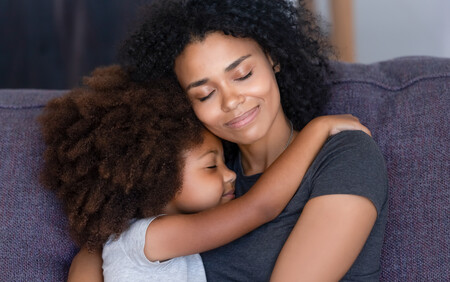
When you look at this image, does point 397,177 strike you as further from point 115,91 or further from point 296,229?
point 115,91

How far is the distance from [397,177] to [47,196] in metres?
0.88

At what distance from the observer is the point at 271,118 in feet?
4.68

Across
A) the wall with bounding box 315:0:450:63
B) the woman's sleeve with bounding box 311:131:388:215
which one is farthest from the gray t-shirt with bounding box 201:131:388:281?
the wall with bounding box 315:0:450:63

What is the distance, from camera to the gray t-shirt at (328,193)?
1192 mm

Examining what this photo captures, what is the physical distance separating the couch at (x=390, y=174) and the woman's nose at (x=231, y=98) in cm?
34

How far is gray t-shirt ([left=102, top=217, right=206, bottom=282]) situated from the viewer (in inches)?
50.9

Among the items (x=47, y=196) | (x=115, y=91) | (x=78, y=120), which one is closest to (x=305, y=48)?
(x=115, y=91)

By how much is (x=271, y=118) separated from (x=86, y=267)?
58 centimetres

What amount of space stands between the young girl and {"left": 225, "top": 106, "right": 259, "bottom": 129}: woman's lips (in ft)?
0.33

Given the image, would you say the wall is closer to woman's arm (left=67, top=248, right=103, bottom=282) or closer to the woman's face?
the woman's face

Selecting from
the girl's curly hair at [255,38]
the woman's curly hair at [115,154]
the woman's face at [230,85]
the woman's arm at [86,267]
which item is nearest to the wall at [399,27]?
the girl's curly hair at [255,38]

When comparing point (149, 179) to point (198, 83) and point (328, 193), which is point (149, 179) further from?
point (328, 193)

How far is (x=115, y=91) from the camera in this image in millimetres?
1424

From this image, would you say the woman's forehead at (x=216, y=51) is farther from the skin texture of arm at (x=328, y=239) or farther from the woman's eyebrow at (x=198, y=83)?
the skin texture of arm at (x=328, y=239)
